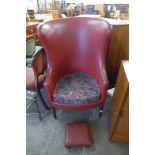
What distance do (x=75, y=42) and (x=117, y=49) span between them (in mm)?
461

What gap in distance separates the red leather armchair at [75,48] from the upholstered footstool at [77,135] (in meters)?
0.25

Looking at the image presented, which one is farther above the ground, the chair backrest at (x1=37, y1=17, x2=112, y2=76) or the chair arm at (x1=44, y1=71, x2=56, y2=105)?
the chair backrest at (x1=37, y1=17, x2=112, y2=76)

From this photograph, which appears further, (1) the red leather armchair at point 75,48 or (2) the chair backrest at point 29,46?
(2) the chair backrest at point 29,46

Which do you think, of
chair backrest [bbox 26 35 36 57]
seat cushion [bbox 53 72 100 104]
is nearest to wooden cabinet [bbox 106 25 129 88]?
seat cushion [bbox 53 72 100 104]

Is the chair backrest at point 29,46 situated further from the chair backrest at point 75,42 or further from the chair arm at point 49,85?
the chair arm at point 49,85

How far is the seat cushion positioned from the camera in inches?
57.7

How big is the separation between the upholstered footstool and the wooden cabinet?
0.70m

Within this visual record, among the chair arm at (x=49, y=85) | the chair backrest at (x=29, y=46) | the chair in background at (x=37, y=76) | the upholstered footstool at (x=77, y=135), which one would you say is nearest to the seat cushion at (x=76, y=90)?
the chair arm at (x=49, y=85)

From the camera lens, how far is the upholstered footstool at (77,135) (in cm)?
147

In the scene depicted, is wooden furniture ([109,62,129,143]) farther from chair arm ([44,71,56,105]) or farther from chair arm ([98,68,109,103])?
chair arm ([44,71,56,105])
